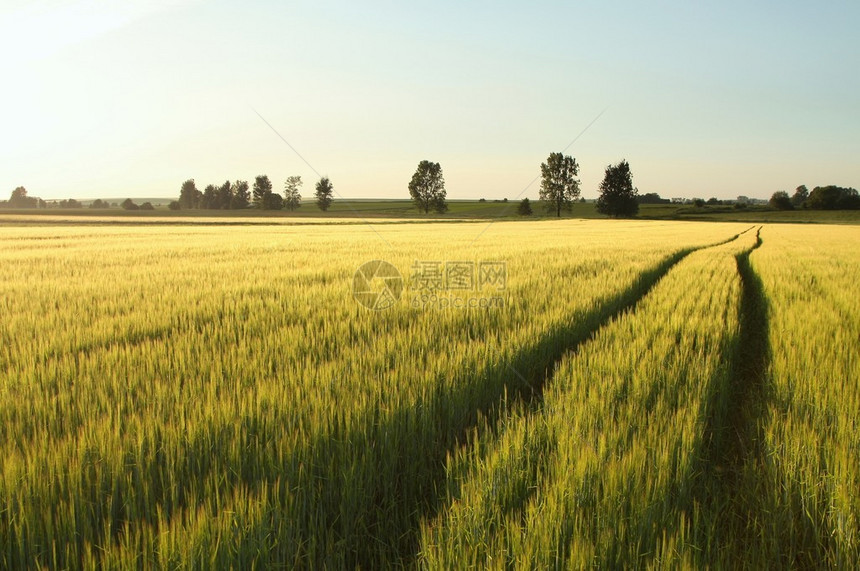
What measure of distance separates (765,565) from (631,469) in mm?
464

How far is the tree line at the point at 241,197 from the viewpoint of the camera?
103m

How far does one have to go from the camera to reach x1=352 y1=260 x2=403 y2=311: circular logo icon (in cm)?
530

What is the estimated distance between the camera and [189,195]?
404 ft

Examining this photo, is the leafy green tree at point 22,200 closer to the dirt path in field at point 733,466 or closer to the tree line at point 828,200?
the dirt path in field at point 733,466

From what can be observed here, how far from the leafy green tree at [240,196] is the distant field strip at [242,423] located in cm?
11664

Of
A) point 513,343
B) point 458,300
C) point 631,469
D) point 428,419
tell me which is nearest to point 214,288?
point 458,300

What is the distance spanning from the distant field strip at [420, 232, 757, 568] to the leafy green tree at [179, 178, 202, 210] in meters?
137

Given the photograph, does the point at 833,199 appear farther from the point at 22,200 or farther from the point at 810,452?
the point at 22,200

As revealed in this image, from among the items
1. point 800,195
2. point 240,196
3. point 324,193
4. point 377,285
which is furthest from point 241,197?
point 800,195

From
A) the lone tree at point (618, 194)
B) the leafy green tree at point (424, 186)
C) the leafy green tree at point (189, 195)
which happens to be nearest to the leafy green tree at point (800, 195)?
the lone tree at point (618, 194)

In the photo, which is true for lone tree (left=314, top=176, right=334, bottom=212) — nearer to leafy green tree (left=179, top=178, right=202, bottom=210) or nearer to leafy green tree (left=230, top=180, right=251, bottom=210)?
leafy green tree (left=230, top=180, right=251, bottom=210)

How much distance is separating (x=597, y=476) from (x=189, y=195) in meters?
142

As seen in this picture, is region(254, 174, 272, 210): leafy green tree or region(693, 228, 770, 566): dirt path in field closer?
region(693, 228, 770, 566): dirt path in field

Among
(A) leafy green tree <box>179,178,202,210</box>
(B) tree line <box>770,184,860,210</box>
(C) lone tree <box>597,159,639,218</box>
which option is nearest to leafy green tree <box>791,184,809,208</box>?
(B) tree line <box>770,184,860,210</box>
